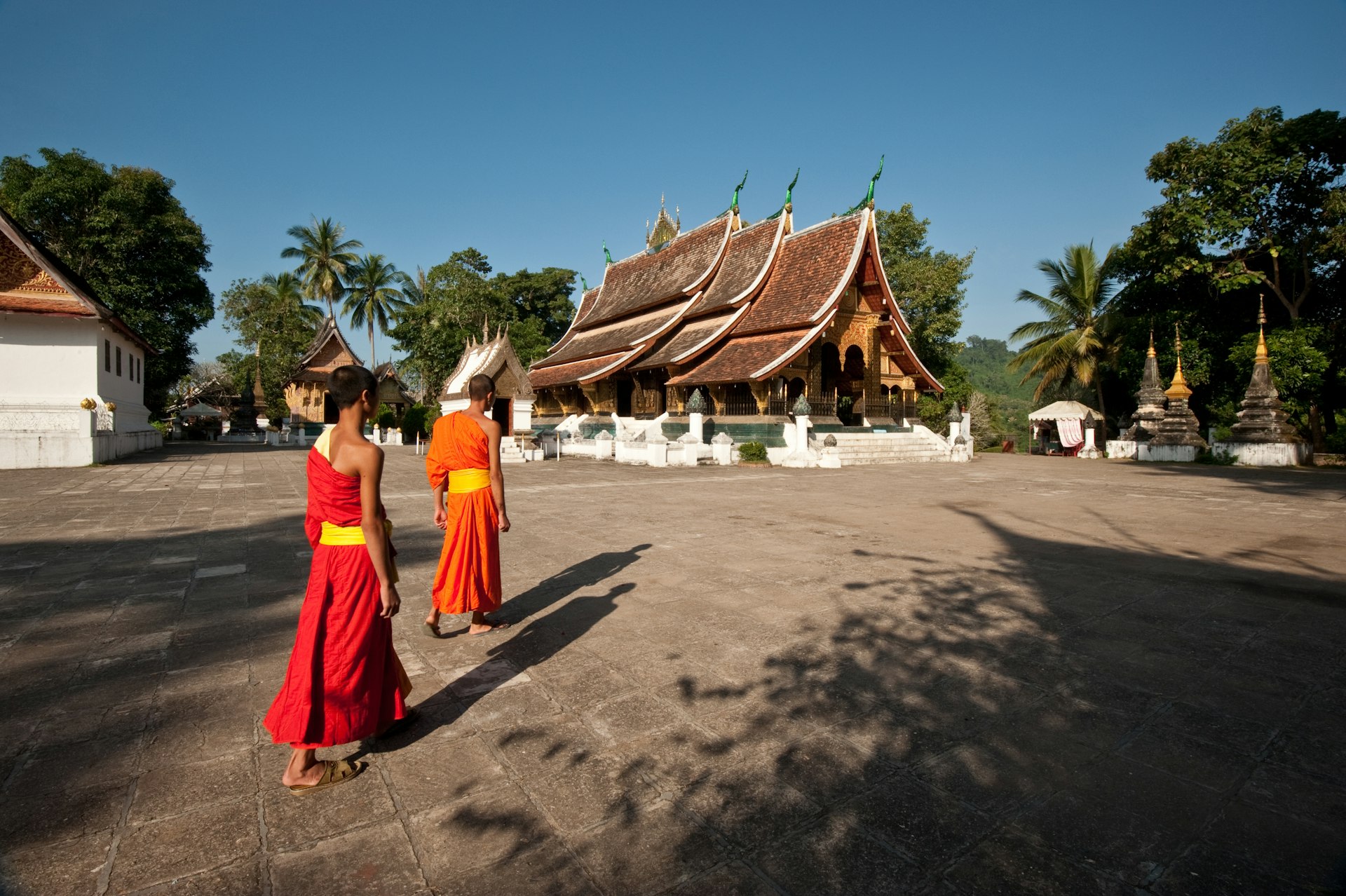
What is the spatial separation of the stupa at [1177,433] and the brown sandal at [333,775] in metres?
24.3

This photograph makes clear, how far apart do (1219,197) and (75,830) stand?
2627cm

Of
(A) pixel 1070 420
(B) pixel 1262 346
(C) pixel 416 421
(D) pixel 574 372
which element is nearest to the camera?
(B) pixel 1262 346

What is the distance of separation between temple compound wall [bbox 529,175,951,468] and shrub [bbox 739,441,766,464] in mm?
410

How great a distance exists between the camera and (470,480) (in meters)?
3.84

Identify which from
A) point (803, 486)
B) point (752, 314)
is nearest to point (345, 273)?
point (752, 314)

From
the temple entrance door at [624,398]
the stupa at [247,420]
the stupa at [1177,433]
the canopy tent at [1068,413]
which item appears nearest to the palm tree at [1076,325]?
the canopy tent at [1068,413]

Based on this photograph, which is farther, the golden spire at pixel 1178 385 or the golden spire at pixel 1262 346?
the golden spire at pixel 1178 385

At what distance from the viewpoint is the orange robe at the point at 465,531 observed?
369 cm

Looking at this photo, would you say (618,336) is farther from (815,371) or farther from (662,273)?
(815,371)

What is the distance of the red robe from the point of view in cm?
222

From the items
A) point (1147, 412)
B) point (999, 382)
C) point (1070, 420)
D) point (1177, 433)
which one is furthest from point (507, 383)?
point (999, 382)

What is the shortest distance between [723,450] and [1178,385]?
15172mm

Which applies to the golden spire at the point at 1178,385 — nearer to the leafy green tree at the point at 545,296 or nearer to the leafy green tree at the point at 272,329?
the leafy green tree at the point at 545,296

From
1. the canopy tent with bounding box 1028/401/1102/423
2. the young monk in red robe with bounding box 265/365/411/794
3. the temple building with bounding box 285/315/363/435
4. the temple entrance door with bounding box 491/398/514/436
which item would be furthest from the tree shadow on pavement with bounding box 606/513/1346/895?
the temple building with bounding box 285/315/363/435
